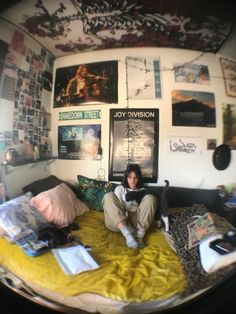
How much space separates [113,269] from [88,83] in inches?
10.7

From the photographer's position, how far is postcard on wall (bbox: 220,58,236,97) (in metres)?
0.39

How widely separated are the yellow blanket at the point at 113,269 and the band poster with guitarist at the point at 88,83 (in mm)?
Result: 192

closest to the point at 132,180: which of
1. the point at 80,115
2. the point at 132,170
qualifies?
the point at 132,170

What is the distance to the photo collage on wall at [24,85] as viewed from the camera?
42cm

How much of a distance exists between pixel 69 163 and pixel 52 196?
63 mm

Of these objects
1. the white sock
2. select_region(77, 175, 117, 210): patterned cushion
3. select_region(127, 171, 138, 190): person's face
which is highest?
select_region(127, 171, 138, 190): person's face

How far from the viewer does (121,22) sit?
380 millimetres

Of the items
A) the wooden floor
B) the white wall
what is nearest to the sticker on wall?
the white wall


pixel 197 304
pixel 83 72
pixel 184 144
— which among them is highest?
pixel 83 72

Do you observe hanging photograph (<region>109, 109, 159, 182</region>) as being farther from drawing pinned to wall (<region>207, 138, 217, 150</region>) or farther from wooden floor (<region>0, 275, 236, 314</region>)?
wooden floor (<region>0, 275, 236, 314</region>)

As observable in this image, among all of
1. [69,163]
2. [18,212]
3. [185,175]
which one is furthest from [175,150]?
[18,212]

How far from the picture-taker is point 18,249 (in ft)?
1.44

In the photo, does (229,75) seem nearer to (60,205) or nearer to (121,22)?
(121,22)

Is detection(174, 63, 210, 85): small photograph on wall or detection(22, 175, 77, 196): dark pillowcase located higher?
detection(174, 63, 210, 85): small photograph on wall
